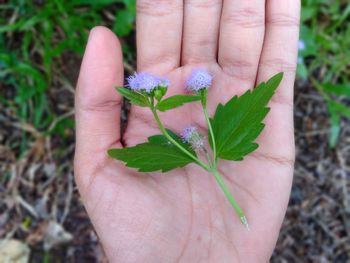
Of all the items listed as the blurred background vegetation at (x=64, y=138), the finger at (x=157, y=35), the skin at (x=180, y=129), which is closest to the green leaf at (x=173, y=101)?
the skin at (x=180, y=129)

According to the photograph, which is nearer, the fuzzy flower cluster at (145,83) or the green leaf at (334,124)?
the fuzzy flower cluster at (145,83)

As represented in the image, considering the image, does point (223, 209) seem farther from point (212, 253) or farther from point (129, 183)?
point (129, 183)

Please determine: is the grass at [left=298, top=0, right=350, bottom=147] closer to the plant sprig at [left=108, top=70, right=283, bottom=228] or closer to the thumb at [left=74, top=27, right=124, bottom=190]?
the plant sprig at [left=108, top=70, right=283, bottom=228]

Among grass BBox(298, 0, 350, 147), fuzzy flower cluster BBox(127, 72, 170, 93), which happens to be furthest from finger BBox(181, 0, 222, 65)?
grass BBox(298, 0, 350, 147)

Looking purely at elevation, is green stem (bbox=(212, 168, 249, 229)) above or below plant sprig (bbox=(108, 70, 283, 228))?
below

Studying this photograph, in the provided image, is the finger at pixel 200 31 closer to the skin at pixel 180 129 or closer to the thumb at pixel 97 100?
the skin at pixel 180 129

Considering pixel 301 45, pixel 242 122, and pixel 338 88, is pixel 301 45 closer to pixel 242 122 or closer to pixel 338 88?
pixel 338 88

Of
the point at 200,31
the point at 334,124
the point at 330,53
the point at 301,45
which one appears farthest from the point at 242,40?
the point at 330,53
